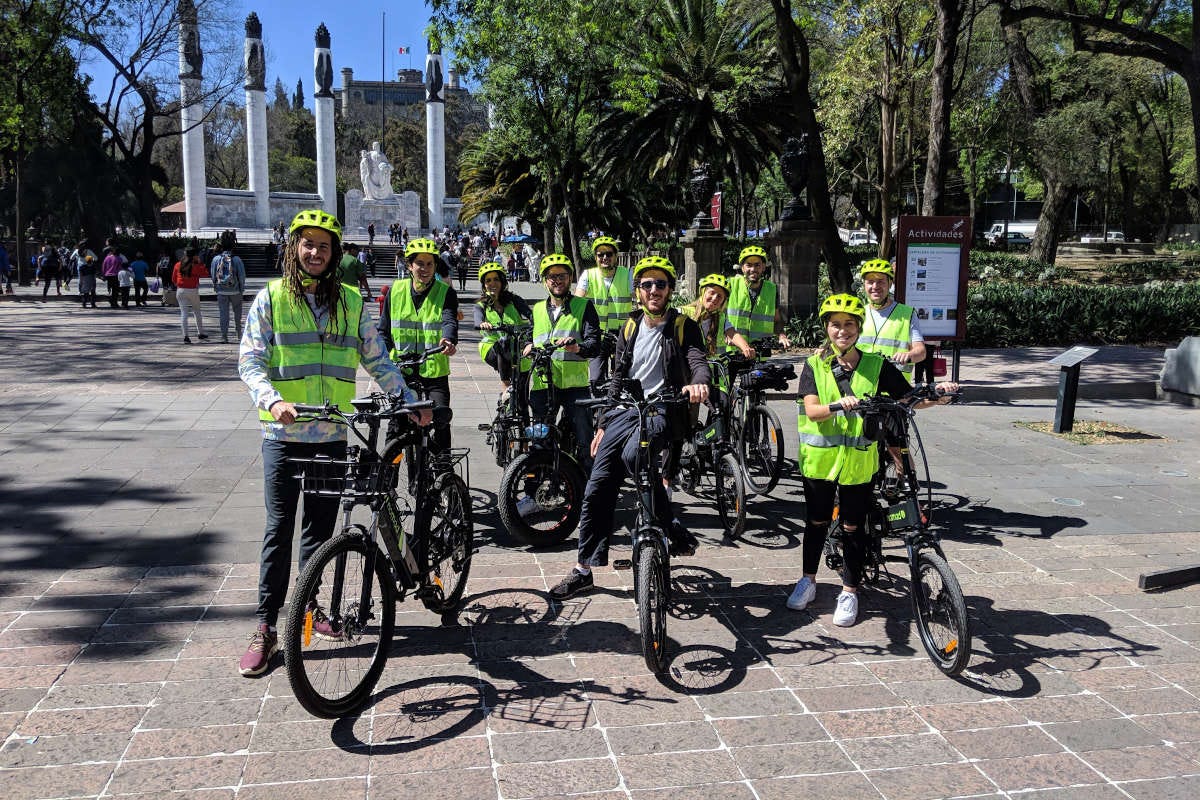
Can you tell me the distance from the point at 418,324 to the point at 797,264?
11909 millimetres

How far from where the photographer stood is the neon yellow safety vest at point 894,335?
644cm

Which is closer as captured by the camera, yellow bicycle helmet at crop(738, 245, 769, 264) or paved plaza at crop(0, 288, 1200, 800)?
paved plaza at crop(0, 288, 1200, 800)

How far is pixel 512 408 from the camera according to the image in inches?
281

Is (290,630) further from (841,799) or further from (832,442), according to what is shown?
(832,442)

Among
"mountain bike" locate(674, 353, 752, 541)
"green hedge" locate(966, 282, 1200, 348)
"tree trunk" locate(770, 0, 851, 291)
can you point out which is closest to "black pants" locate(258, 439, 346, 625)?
"mountain bike" locate(674, 353, 752, 541)

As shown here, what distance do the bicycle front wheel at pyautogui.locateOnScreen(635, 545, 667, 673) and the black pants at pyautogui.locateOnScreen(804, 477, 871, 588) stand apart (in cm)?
105

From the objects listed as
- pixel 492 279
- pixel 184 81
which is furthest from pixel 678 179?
pixel 184 81

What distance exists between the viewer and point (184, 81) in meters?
51.3

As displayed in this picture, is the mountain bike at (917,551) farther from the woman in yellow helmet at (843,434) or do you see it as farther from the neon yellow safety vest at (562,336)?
the neon yellow safety vest at (562,336)

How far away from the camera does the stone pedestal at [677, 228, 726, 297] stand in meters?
21.6

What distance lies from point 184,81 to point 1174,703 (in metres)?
56.3

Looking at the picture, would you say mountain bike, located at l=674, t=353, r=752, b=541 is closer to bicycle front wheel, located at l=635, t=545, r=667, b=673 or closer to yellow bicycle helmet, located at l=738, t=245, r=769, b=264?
yellow bicycle helmet, located at l=738, t=245, r=769, b=264

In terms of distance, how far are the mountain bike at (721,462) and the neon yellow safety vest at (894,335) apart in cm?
117

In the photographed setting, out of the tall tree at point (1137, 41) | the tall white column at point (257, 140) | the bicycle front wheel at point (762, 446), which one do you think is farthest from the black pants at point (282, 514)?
the tall white column at point (257, 140)
